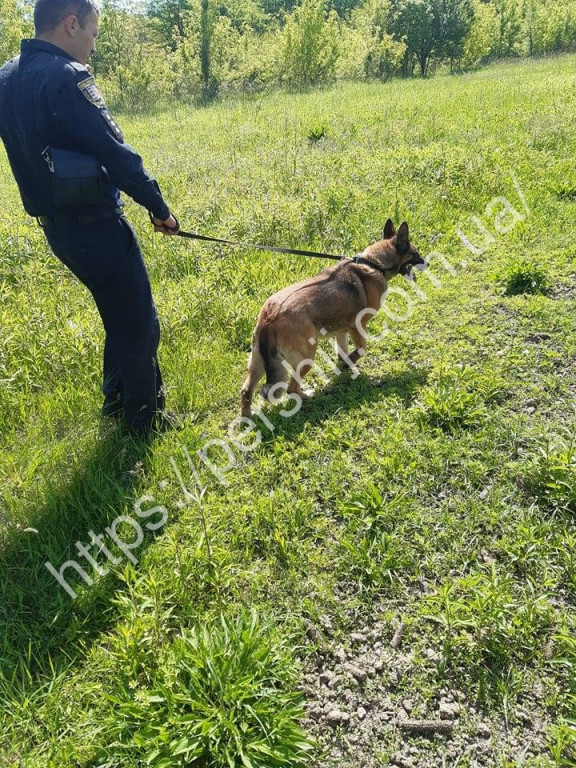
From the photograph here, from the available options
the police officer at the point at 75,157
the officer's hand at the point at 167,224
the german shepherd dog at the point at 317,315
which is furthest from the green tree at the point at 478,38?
the police officer at the point at 75,157

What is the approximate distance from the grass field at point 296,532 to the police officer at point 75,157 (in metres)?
1.28

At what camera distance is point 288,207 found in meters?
7.09

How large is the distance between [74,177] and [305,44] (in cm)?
3272

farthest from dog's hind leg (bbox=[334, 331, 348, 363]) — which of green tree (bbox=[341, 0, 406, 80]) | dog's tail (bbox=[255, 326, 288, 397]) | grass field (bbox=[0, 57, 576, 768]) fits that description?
green tree (bbox=[341, 0, 406, 80])

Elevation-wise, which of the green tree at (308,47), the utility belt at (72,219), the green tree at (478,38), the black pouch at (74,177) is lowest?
the utility belt at (72,219)

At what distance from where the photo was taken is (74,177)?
271 cm

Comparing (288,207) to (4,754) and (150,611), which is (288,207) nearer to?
(150,611)

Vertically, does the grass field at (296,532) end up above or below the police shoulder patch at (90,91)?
below

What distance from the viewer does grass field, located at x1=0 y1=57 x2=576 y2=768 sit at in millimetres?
2059

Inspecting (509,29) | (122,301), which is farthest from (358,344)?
(509,29)

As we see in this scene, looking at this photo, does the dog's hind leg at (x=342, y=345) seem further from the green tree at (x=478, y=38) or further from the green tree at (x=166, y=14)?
the green tree at (x=166, y=14)

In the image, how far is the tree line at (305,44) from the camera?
25.8m

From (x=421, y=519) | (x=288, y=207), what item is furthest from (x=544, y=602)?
(x=288, y=207)

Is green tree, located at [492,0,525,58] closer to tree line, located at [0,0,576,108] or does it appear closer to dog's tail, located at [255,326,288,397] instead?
tree line, located at [0,0,576,108]
